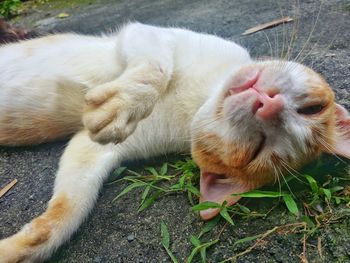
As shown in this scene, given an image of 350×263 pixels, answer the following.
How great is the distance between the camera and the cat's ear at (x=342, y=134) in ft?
8.11

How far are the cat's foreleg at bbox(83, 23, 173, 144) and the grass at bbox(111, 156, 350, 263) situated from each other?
431 mm

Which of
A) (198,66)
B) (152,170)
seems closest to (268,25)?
(198,66)

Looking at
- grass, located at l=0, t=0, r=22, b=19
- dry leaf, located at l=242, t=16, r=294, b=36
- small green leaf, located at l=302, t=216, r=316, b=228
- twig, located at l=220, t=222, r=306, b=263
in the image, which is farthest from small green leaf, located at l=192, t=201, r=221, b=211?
grass, located at l=0, t=0, r=22, b=19

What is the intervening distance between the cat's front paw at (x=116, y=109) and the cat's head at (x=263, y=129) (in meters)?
0.37

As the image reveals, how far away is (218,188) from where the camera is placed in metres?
2.48

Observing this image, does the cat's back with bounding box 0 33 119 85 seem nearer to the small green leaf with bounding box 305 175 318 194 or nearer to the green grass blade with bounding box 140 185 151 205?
the green grass blade with bounding box 140 185 151 205

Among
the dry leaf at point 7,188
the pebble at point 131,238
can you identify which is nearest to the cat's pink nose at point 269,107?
the pebble at point 131,238

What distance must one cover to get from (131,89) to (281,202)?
0.93 metres

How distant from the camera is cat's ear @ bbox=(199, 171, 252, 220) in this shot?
2.38m

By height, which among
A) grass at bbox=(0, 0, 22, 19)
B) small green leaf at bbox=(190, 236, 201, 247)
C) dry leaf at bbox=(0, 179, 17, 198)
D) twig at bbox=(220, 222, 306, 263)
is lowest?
grass at bbox=(0, 0, 22, 19)

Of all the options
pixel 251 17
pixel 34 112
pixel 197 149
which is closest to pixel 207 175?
pixel 197 149

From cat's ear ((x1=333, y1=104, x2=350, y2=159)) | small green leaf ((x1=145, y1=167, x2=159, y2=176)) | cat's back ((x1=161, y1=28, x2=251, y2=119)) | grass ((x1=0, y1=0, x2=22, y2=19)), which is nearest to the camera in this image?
cat's ear ((x1=333, y1=104, x2=350, y2=159))

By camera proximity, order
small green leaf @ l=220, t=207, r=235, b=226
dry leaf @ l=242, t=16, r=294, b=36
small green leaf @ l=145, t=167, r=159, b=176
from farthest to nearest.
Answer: dry leaf @ l=242, t=16, r=294, b=36
small green leaf @ l=145, t=167, r=159, b=176
small green leaf @ l=220, t=207, r=235, b=226

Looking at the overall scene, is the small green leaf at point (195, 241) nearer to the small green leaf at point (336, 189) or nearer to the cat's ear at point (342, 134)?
the small green leaf at point (336, 189)
